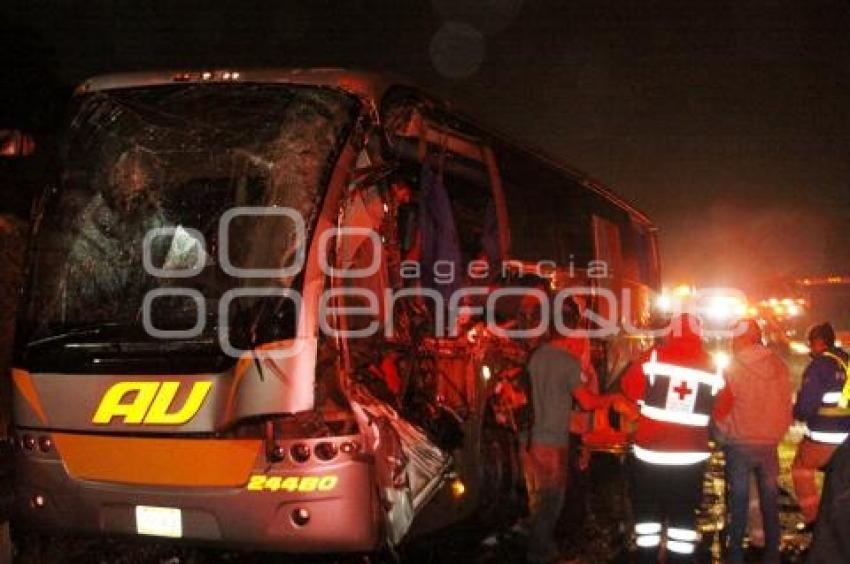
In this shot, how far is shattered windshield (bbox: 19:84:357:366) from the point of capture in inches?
227

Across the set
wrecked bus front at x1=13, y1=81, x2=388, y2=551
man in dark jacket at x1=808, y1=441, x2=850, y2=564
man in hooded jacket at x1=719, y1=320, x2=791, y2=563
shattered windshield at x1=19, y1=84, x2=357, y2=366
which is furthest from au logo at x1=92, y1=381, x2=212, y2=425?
man in dark jacket at x1=808, y1=441, x2=850, y2=564

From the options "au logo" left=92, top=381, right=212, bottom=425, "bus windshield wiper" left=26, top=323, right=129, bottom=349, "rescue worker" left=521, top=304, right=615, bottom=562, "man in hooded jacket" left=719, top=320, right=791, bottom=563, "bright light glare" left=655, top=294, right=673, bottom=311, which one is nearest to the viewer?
"au logo" left=92, top=381, right=212, bottom=425

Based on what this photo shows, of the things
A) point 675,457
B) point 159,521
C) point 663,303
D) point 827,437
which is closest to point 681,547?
point 675,457

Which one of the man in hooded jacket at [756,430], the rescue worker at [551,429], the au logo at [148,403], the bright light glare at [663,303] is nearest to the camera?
the au logo at [148,403]

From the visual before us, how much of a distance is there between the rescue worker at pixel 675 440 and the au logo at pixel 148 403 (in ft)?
9.67

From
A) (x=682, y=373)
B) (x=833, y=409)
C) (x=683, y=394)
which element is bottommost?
(x=833, y=409)

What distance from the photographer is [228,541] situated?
5656mm

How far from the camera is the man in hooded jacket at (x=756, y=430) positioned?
6.66 metres

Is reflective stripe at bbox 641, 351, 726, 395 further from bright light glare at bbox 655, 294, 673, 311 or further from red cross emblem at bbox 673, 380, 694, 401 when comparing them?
bright light glare at bbox 655, 294, 673, 311

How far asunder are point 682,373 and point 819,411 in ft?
6.72

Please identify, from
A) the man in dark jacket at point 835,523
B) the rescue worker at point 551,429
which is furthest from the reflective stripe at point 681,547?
the man in dark jacket at point 835,523

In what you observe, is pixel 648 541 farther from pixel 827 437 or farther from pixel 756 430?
pixel 827 437

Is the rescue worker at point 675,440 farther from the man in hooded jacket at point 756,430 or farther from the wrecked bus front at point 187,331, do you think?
the wrecked bus front at point 187,331

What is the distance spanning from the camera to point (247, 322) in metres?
5.57
